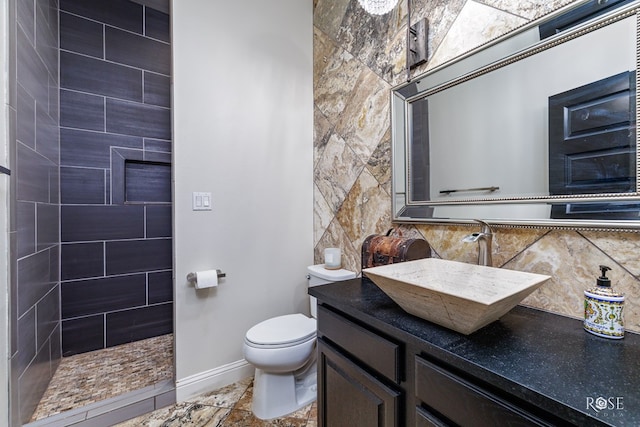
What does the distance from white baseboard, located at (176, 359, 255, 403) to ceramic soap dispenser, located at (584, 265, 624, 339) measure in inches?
72.2

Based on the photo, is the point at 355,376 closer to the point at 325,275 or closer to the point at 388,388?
the point at 388,388

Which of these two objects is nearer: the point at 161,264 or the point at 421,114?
the point at 421,114

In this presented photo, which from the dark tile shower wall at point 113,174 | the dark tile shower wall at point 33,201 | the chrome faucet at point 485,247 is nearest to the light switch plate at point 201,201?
the dark tile shower wall at point 33,201

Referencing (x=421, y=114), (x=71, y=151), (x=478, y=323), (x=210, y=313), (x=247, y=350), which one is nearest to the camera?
(x=478, y=323)

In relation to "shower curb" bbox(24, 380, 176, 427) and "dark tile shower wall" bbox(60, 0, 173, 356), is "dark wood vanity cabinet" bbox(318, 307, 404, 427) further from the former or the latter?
"dark tile shower wall" bbox(60, 0, 173, 356)

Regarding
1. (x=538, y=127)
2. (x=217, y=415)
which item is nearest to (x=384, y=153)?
(x=538, y=127)

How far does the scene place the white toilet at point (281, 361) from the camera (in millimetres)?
1475

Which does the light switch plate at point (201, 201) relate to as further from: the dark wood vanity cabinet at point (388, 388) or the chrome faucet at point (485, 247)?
the chrome faucet at point (485, 247)

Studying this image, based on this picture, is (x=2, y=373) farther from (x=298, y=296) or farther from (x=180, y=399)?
(x=298, y=296)

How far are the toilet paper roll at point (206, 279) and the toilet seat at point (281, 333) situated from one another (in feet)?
1.18

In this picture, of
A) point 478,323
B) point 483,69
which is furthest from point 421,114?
point 478,323

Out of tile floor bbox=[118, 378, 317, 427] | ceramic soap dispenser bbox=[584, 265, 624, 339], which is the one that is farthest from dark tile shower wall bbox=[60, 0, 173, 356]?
ceramic soap dispenser bbox=[584, 265, 624, 339]

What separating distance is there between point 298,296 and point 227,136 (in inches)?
50.0

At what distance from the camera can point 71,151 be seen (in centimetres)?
211
